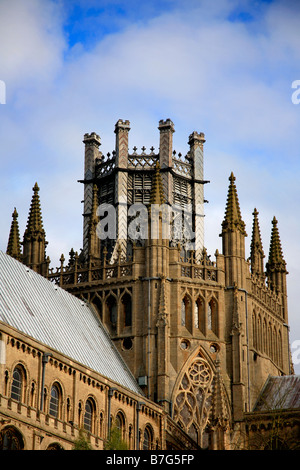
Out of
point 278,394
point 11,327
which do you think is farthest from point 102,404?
point 278,394

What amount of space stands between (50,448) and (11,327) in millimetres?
7879

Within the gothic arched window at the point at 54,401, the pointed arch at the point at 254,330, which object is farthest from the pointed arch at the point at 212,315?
the gothic arched window at the point at 54,401

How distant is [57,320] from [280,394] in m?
21.8

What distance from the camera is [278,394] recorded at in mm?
99250

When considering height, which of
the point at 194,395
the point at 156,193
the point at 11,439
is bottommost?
the point at 11,439

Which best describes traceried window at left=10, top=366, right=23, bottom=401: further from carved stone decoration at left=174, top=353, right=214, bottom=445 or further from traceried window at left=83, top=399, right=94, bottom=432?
carved stone decoration at left=174, top=353, right=214, bottom=445

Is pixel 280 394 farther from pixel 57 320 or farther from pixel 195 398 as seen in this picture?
pixel 57 320

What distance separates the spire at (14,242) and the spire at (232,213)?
17.4 m

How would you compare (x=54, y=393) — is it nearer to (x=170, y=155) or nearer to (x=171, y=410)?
(x=171, y=410)

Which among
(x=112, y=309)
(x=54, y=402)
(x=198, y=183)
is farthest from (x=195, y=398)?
(x=198, y=183)

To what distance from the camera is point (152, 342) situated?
9412 cm

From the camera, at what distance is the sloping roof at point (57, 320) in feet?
266

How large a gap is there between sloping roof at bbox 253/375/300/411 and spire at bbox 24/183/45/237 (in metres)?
22.3

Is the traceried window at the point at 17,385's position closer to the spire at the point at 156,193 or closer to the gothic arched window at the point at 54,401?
the gothic arched window at the point at 54,401
